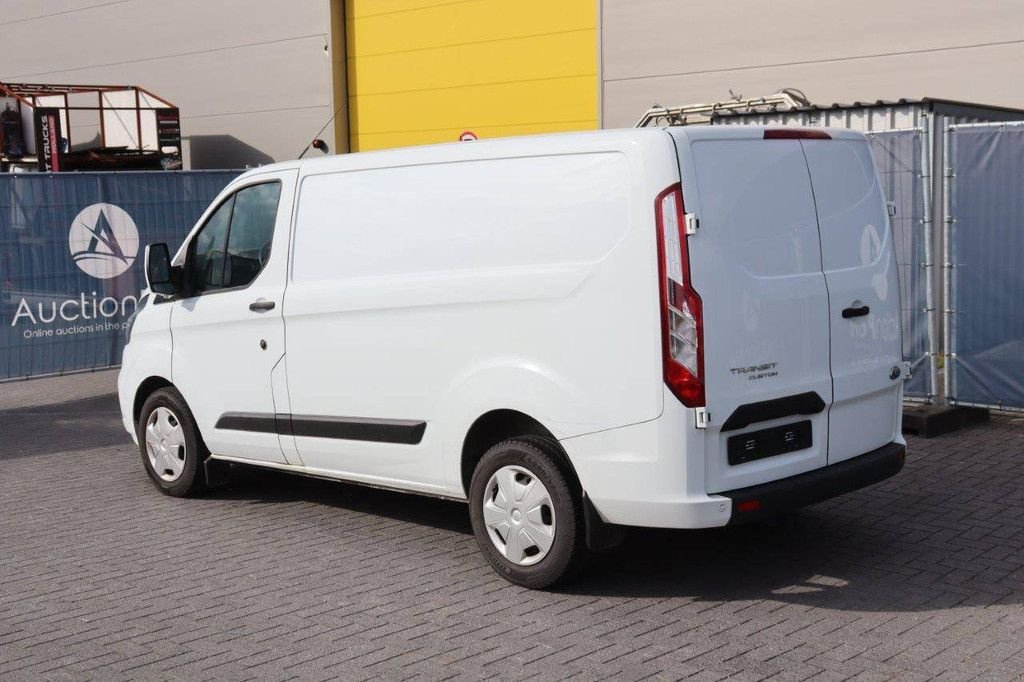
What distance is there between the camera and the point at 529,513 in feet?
19.1

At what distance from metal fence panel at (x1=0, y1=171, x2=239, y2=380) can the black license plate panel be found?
31.0 ft

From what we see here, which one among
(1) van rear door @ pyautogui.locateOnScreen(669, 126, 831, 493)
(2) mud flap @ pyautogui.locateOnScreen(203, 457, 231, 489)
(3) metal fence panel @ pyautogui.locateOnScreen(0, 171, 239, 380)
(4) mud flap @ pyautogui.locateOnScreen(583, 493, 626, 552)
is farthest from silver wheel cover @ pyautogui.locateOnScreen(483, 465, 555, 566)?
(3) metal fence panel @ pyautogui.locateOnScreen(0, 171, 239, 380)

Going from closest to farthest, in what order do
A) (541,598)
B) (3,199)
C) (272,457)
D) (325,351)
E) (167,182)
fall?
(541,598) < (325,351) < (272,457) < (3,199) < (167,182)

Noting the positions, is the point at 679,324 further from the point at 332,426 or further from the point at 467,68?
the point at 467,68

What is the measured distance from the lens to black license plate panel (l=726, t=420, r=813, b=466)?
5.46 metres

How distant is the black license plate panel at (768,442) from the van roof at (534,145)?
4.24 ft

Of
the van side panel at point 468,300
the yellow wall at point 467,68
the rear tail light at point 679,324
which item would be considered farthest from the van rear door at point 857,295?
the yellow wall at point 467,68

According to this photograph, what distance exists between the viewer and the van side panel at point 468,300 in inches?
213

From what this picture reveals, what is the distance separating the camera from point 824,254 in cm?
585

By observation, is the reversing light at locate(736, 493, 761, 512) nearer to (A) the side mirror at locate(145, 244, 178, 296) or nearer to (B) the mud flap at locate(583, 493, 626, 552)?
(B) the mud flap at locate(583, 493, 626, 552)

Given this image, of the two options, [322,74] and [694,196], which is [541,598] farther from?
[322,74]

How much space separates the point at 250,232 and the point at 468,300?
187cm

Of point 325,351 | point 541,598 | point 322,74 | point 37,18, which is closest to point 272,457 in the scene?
point 325,351

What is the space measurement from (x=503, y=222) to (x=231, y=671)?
2303mm
